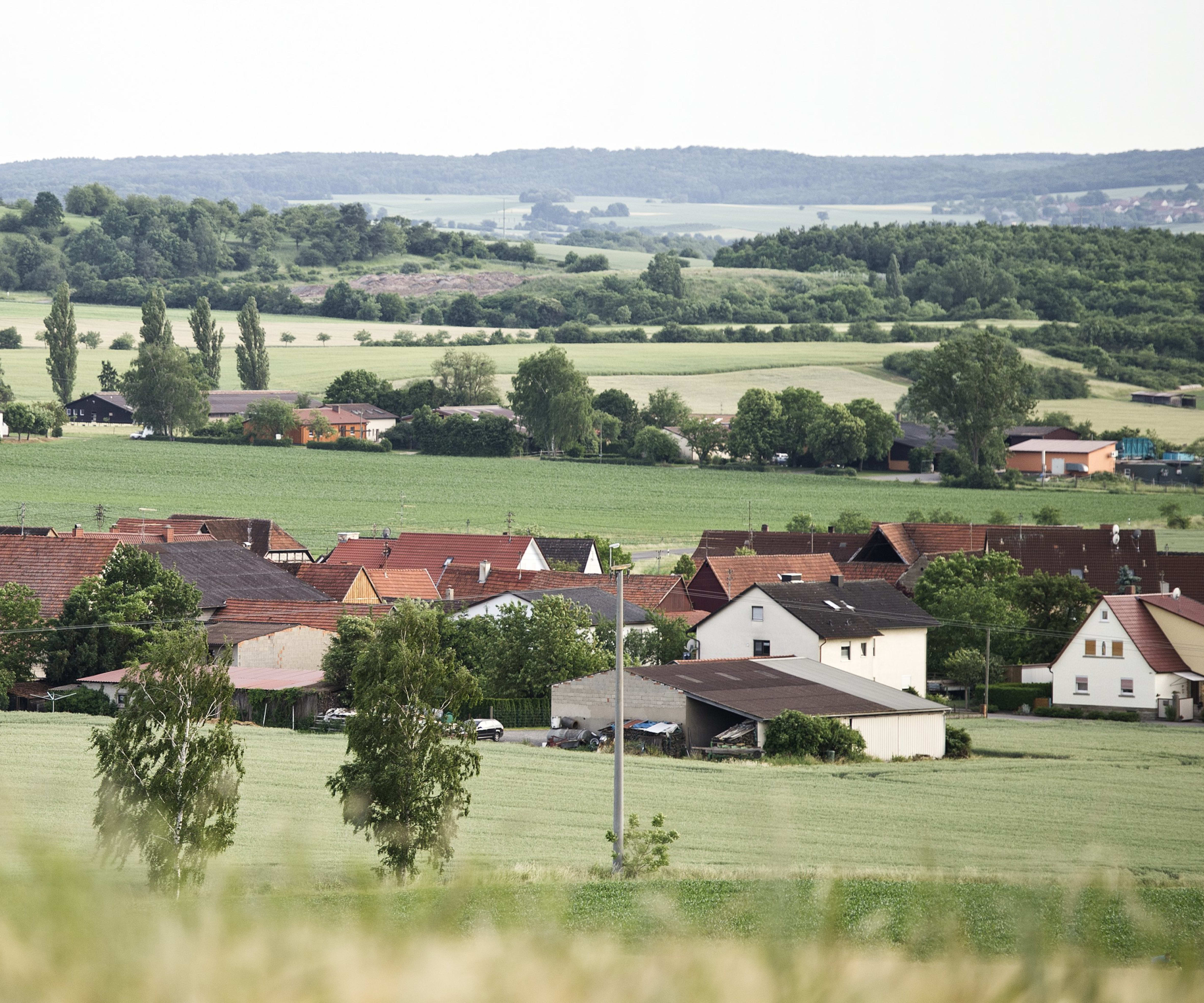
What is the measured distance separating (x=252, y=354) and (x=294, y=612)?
246ft

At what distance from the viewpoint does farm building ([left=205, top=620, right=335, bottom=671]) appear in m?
36.6

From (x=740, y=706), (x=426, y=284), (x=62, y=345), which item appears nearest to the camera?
(x=740, y=706)

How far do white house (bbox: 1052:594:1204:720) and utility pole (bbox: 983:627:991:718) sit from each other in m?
1.65

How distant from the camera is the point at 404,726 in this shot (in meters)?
15.3

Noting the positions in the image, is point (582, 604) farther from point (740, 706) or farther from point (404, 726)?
point (404, 726)

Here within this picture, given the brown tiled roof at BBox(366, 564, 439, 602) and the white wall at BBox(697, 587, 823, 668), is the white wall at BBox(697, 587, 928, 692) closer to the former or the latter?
the white wall at BBox(697, 587, 823, 668)

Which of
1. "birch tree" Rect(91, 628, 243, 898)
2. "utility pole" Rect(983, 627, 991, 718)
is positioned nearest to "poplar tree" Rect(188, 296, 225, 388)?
"utility pole" Rect(983, 627, 991, 718)

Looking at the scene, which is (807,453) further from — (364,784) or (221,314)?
(221,314)

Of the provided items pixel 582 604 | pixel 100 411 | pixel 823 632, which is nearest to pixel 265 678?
pixel 582 604

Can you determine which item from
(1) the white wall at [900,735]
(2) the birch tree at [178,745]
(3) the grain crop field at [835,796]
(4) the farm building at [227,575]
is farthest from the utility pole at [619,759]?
(4) the farm building at [227,575]

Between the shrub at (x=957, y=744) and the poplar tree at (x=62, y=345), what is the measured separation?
8499 centimetres

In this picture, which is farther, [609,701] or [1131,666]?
[1131,666]

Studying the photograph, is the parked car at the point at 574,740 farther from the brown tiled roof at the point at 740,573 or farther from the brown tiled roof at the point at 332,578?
the brown tiled roof at the point at 332,578

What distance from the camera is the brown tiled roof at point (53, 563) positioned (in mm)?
38719
